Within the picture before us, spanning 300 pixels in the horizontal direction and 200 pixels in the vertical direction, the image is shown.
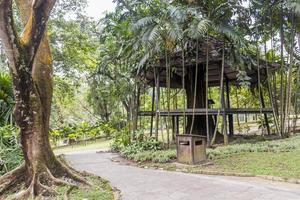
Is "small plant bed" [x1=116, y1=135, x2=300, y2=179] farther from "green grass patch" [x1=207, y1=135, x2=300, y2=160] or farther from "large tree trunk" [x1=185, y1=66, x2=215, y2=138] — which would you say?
"large tree trunk" [x1=185, y1=66, x2=215, y2=138]

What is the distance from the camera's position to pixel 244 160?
321 inches

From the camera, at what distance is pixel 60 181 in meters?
5.81

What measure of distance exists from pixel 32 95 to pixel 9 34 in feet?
3.85

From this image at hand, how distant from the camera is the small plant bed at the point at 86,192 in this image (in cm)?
524

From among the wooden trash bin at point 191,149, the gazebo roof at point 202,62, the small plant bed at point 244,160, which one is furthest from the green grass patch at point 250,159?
the gazebo roof at point 202,62

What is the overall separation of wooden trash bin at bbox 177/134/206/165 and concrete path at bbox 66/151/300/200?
31.6 inches

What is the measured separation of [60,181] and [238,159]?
187 inches

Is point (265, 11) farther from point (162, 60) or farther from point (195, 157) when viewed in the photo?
point (195, 157)

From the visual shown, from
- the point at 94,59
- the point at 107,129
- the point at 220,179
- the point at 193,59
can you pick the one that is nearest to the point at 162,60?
the point at 193,59

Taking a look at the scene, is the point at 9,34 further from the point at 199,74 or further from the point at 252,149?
the point at 199,74

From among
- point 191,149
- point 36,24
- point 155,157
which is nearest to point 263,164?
point 191,149

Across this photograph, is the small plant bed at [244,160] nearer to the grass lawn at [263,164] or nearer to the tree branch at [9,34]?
the grass lawn at [263,164]

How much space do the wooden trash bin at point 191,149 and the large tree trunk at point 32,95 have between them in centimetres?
308

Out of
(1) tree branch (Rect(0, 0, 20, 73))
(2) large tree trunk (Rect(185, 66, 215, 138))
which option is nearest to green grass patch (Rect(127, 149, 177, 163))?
(2) large tree trunk (Rect(185, 66, 215, 138))
